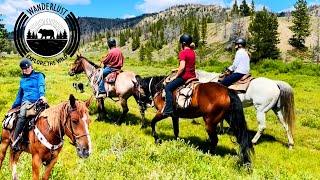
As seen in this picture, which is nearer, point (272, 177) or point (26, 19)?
point (272, 177)

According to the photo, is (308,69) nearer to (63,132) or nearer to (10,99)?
(10,99)

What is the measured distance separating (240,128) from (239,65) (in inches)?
149

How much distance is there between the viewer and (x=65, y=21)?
62.6 feet

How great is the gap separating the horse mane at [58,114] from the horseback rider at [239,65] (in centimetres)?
849

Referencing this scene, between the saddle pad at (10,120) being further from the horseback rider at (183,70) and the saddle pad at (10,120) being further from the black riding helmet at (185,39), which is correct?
the black riding helmet at (185,39)

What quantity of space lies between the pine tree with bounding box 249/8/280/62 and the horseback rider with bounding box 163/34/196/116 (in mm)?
73941

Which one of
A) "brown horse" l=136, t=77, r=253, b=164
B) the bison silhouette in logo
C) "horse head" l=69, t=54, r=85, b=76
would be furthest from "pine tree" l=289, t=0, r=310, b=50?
"brown horse" l=136, t=77, r=253, b=164

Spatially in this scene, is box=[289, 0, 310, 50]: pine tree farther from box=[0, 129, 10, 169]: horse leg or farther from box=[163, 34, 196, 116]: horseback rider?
box=[0, 129, 10, 169]: horse leg

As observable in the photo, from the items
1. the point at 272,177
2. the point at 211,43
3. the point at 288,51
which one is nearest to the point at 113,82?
the point at 272,177

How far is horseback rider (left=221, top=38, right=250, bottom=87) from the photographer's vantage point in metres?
14.9

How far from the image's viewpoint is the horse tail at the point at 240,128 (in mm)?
11555

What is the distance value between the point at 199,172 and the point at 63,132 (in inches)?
145

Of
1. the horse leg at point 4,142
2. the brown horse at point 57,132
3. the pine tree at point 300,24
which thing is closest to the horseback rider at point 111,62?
the horse leg at point 4,142

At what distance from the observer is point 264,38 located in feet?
291
